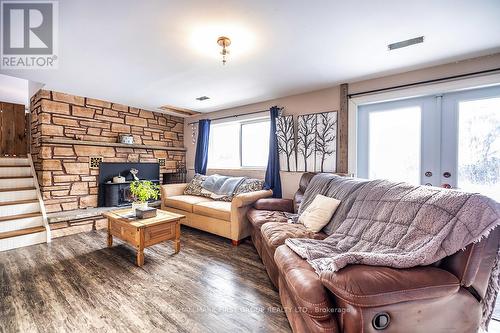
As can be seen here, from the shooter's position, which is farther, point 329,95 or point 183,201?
point 183,201

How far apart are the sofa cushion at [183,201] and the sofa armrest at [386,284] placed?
2.78 meters

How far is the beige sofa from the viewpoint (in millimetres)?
2982

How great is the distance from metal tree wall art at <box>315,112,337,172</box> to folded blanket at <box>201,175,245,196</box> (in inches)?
53.1

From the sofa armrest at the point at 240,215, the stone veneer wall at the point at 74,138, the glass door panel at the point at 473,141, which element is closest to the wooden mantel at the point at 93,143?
the stone veneer wall at the point at 74,138

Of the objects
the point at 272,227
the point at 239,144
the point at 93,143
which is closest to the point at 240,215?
the point at 272,227

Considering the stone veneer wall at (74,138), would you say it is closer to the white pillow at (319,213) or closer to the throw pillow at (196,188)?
the throw pillow at (196,188)

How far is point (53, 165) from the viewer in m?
3.51

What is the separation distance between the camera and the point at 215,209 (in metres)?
3.21

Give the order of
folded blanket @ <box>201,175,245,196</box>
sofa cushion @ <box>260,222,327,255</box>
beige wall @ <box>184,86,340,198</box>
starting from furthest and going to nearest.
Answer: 1. folded blanket @ <box>201,175,245,196</box>
2. beige wall @ <box>184,86,340,198</box>
3. sofa cushion @ <box>260,222,327,255</box>

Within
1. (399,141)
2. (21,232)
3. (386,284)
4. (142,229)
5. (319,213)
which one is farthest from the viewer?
(21,232)

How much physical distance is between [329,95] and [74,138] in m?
4.19

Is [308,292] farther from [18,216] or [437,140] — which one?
[18,216]

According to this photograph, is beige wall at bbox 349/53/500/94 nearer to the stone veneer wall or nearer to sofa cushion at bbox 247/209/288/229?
sofa cushion at bbox 247/209/288/229

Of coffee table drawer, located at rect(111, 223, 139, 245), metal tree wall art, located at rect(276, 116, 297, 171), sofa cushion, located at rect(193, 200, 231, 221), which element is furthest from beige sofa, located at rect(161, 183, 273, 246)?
coffee table drawer, located at rect(111, 223, 139, 245)
